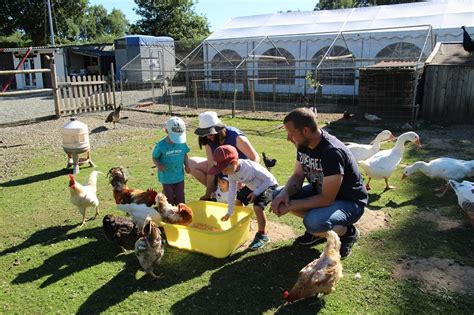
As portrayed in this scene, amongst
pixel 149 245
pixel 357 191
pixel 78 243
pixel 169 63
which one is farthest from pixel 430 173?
pixel 169 63

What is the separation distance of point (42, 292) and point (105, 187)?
121 inches

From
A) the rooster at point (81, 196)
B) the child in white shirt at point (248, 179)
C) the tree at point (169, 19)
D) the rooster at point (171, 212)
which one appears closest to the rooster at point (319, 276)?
the child in white shirt at point (248, 179)

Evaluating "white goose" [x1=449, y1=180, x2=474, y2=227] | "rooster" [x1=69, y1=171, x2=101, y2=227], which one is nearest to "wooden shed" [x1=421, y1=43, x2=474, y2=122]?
"white goose" [x1=449, y1=180, x2=474, y2=227]

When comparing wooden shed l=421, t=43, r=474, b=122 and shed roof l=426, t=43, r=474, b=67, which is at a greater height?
shed roof l=426, t=43, r=474, b=67

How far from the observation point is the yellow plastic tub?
400 cm

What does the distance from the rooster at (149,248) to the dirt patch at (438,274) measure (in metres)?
2.30

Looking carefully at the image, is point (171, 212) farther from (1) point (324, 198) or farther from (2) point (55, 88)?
(2) point (55, 88)

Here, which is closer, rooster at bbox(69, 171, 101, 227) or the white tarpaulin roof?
rooster at bbox(69, 171, 101, 227)

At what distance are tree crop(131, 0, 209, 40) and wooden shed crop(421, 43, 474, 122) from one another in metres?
33.9

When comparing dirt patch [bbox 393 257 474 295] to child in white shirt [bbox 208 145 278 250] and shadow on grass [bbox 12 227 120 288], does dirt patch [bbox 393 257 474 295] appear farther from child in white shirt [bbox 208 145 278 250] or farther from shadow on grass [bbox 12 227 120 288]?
shadow on grass [bbox 12 227 120 288]

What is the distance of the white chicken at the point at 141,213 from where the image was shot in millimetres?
4422

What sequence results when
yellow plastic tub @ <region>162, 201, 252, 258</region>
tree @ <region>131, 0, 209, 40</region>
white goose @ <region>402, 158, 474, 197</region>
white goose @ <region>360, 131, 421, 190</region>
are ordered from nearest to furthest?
yellow plastic tub @ <region>162, 201, 252, 258</region>, white goose @ <region>402, 158, 474, 197</region>, white goose @ <region>360, 131, 421, 190</region>, tree @ <region>131, 0, 209, 40</region>

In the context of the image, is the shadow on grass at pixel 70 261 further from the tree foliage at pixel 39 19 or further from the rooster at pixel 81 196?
the tree foliage at pixel 39 19

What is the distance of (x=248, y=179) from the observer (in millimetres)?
4090
